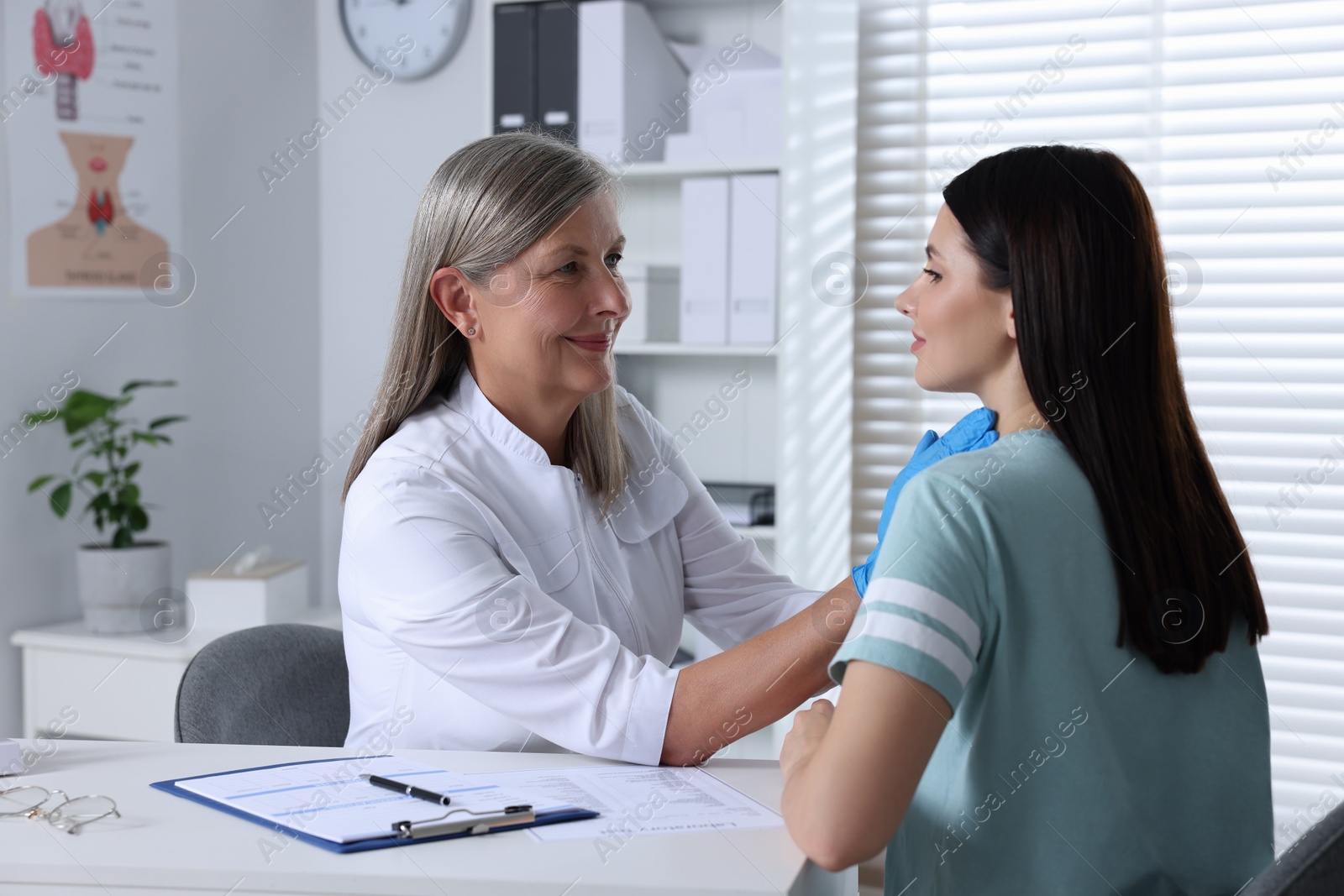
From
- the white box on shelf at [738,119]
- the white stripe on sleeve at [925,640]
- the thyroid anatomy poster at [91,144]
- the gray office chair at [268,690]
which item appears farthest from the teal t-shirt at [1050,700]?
the thyroid anatomy poster at [91,144]

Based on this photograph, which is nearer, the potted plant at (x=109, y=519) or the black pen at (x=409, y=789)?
the black pen at (x=409, y=789)

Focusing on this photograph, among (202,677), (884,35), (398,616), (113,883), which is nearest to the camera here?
(113,883)

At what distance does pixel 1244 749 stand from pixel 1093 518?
241mm

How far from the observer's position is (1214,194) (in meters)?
2.51

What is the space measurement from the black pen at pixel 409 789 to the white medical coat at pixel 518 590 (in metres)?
0.19

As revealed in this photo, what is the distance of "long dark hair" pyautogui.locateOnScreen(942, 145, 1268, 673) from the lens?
3.08ft

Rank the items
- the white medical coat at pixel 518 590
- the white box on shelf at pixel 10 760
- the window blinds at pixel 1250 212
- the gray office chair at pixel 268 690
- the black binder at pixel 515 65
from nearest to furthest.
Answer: the white box on shelf at pixel 10 760 → the white medical coat at pixel 518 590 → the gray office chair at pixel 268 690 → the window blinds at pixel 1250 212 → the black binder at pixel 515 65

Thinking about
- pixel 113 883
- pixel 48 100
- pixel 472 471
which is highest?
pixel 48 100

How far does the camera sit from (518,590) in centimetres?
129

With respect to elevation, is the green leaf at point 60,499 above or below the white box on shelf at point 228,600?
Result: above

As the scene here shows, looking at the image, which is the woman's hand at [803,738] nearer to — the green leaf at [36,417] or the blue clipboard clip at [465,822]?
the blue clipboard clip at [465,822]

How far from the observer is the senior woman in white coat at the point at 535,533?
125 centimetres

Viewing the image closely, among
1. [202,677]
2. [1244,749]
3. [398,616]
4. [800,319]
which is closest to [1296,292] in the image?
[800,319]

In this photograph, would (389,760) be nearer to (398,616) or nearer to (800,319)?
(398,616)
